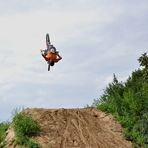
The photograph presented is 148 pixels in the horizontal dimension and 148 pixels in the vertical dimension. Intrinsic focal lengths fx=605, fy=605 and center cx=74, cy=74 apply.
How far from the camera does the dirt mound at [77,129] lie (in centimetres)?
2370

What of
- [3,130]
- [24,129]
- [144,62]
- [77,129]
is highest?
[144,62]

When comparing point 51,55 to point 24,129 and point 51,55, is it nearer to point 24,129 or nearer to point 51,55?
point 51,55

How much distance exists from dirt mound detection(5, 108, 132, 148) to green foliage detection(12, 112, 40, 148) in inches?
12.8

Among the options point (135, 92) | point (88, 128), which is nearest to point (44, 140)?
point (88, 128)

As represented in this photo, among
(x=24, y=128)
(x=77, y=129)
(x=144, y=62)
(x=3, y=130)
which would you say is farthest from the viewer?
(x=144, y=62)

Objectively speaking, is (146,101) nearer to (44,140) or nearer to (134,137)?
(134,137)

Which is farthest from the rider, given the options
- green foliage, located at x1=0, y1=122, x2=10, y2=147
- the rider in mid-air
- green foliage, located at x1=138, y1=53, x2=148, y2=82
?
green foliage, located at x1=138, y1=53, x2=148, y2=82

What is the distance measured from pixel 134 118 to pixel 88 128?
197cm

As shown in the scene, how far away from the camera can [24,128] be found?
23828mm

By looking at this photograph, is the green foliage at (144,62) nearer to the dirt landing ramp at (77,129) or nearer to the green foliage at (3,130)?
the dirt landing ramp at (77,129)

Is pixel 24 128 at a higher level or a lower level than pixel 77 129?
lower

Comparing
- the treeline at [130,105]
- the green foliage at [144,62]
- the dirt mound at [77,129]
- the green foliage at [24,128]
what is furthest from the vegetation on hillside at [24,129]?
the green foliage at [144,62]

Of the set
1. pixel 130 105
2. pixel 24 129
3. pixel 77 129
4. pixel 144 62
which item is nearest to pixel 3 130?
pixel 24 129

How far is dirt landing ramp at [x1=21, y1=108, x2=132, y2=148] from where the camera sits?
23.7m
